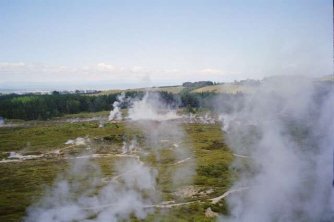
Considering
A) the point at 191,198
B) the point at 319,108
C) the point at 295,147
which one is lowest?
the point at 191,198

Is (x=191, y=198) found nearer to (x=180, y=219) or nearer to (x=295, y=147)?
(x=180, y=219)

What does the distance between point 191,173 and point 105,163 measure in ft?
87.4

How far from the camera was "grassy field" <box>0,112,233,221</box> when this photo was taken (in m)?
67.9

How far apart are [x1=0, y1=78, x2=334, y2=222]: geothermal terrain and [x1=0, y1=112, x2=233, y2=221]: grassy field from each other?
0.30 metres

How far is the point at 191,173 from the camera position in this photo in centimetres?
9256

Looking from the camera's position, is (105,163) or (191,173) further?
(105,163)

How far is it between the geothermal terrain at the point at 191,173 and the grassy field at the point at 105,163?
298 millimetres

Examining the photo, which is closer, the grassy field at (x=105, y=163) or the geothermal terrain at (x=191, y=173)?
the geothermal terrain at (x=191, y=173)

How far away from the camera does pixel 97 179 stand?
8800 cm

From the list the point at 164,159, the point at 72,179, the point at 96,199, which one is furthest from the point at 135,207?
the point at 164,159

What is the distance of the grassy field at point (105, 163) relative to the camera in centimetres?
6794

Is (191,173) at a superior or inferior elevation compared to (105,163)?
inferior

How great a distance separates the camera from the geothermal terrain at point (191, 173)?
202ft

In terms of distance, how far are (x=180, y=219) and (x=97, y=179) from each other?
32.3 m
